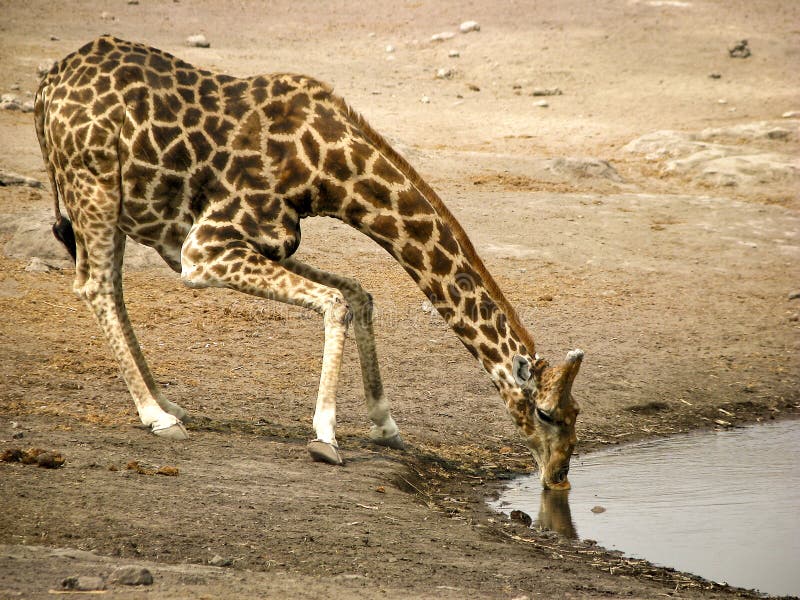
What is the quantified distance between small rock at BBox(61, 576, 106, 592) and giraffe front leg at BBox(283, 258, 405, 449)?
3.33 m

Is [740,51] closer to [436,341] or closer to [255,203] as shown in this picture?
[436,341]

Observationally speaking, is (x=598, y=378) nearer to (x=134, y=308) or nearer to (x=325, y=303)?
(x=325, y=303)

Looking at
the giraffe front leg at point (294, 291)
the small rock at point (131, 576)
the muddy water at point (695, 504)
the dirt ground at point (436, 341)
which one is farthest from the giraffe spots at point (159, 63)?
the small rock at point (131, 576)

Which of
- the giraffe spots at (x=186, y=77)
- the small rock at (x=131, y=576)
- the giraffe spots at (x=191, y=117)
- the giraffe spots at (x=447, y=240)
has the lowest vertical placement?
the small rock at (x=131, y=576)

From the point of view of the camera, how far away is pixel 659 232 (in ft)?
45.2

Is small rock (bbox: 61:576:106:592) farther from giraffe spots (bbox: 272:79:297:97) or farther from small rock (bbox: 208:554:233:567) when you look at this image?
giraffe spots (bbox: 272:79:297:97)

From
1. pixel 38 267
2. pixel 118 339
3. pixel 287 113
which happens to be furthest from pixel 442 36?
pixel 118 339

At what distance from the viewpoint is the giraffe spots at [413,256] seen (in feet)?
23.7

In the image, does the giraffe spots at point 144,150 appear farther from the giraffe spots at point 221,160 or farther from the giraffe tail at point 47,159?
the giraffe tail at point 47,159

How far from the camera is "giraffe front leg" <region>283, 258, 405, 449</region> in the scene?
7660mm

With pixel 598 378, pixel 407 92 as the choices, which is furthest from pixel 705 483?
pixel 407 92

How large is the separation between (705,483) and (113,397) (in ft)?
13.7

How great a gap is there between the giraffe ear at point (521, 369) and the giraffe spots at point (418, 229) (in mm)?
965

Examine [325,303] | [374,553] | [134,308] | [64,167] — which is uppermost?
[64,167]
